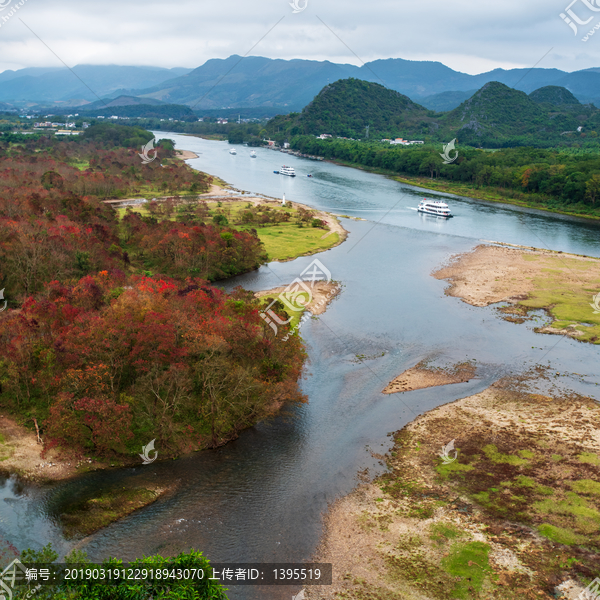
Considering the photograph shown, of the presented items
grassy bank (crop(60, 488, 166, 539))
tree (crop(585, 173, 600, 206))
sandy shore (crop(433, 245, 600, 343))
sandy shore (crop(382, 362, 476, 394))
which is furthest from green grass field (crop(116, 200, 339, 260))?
tree (crop(585, 173, 600, 206))

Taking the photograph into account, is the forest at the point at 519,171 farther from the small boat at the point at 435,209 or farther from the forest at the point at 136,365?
the forest at the point at 136,365

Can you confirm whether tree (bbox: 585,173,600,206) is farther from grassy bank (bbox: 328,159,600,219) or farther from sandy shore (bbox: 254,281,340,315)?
sandy shore (bbox: 254,281,340,315)

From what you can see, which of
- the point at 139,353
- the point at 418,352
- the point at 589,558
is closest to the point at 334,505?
the point at 589,558

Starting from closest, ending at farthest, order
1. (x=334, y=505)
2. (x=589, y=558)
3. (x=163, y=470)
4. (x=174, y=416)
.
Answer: (x=589, y=558)
(x=334, y=505)
(x=163, y=470)
(x=174, y=416)

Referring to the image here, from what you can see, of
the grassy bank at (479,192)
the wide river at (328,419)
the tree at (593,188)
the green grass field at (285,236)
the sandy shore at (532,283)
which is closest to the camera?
the wide river at (328,419)

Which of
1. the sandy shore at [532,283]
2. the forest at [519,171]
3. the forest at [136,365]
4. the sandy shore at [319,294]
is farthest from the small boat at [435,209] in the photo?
the forest at [136,365]

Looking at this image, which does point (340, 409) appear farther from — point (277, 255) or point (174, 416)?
point (277, 255)

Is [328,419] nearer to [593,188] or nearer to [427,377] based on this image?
[427,377]
